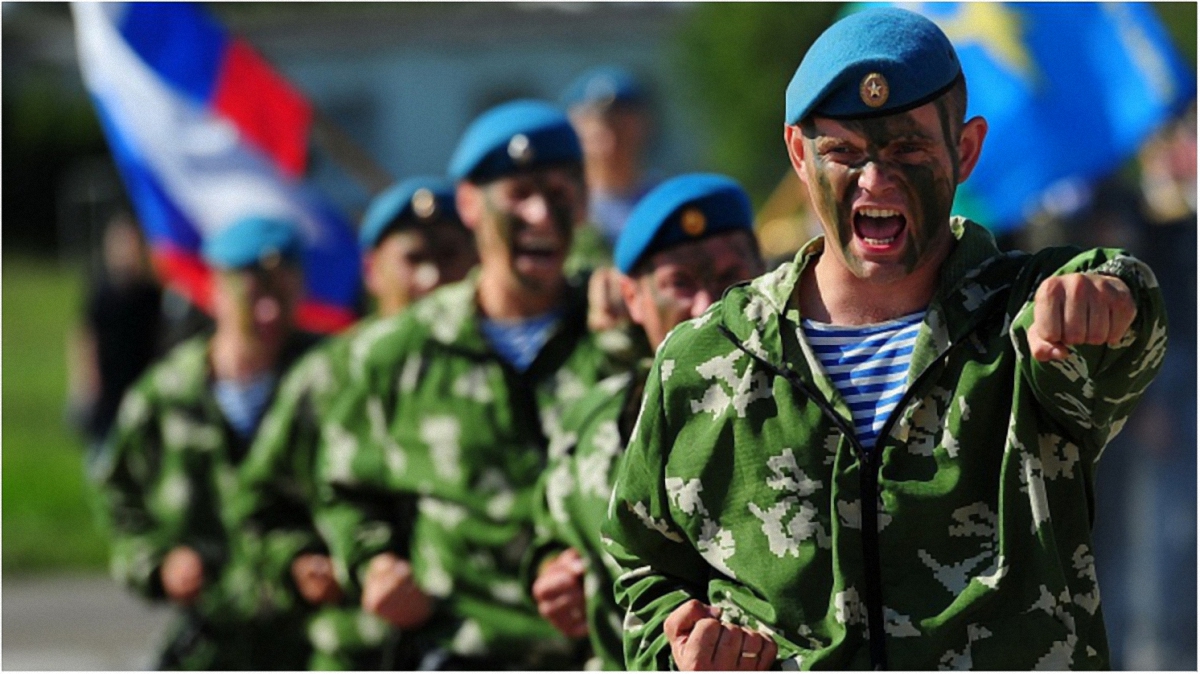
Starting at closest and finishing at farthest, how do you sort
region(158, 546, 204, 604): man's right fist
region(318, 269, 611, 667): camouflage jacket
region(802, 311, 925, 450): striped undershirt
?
region(802, 311, 925, 450): striped undershirt
region(318, 269, 611, 667): camouflage jacket
region(158, 546, 204, 604): man's right fist

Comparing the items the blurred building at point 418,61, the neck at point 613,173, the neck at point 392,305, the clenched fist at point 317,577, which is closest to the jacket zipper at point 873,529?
the clenched fist at point 317,577

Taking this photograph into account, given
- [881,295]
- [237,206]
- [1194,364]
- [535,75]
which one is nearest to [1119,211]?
[1194,364]

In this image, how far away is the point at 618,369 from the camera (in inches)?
258

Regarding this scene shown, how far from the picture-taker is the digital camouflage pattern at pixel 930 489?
13.0ft

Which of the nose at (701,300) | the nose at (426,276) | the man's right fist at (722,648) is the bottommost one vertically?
the man's right fist at (722,648)

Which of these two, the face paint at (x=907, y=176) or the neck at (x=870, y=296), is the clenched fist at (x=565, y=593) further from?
the face paint at (x=907, y=176)

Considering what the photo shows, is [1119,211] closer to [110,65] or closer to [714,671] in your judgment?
[110,65]

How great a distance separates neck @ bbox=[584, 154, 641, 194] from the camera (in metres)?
11.2

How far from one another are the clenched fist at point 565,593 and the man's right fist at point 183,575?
293cm

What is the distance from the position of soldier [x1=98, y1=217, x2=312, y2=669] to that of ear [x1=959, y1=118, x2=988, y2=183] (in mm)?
5063

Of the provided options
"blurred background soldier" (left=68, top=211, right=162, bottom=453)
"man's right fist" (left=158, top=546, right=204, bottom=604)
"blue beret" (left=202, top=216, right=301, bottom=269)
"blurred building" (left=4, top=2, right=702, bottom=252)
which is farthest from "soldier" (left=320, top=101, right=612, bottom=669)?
"blurred building" (left=4, top=2, right=702, bottom=252)

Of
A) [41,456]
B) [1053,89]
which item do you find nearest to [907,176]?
[1053,89]

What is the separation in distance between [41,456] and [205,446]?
51.4ft

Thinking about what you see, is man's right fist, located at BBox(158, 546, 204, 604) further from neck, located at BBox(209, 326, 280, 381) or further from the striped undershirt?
the striped undershirt
